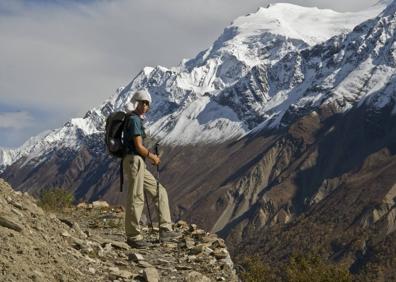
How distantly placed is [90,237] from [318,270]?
44.5 m

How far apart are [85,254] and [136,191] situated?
6.46ft

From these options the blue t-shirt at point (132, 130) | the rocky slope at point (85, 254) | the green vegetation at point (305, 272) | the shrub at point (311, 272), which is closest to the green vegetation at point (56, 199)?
the rocky slope at point (85, 254)

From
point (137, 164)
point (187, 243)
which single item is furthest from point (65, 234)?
point (187, 243)

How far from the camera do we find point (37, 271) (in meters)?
12.7

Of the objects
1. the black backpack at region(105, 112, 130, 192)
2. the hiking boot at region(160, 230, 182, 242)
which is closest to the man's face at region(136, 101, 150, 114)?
the black backpack at region(105, 112, 130, 192)

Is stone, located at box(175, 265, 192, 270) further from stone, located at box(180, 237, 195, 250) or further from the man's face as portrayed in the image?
the man's face

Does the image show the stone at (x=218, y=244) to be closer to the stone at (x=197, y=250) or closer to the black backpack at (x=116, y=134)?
the stone at (x=197, y=250)

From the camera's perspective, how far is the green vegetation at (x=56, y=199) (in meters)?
27.8

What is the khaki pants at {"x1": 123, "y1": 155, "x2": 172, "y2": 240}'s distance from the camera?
57.2ft

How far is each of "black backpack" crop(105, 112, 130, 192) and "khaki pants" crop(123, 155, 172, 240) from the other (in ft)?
0.81

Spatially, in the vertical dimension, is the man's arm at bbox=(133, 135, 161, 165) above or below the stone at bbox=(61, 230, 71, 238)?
above

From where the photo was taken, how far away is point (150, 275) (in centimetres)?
1521

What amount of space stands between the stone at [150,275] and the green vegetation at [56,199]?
12.1 metres

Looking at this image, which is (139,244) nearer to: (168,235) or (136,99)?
(168,235)
